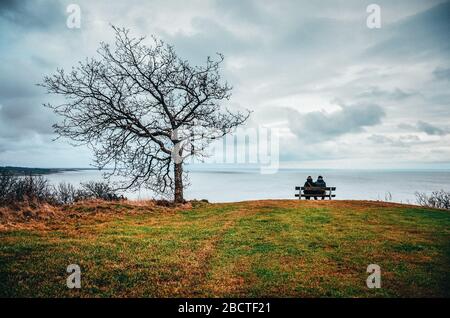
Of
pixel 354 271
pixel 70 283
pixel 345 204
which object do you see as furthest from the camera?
pixel 345 204

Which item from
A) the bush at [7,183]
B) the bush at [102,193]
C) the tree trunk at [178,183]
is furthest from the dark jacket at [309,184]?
the bush at [7,183]

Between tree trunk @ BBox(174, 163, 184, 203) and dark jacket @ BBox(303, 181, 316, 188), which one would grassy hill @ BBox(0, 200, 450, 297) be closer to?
tree trunk @ BBox(174, 163, 184, 203)

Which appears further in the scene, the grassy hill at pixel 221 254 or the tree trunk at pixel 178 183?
the tree trunk at pixel 178 183

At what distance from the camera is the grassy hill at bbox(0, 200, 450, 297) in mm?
6477

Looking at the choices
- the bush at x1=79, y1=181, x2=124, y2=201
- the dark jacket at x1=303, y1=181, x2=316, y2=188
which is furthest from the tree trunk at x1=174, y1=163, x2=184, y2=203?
the dark jacket at x1=303, y1=181, x2=316, y2=188

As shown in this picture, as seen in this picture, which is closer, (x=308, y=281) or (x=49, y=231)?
(x=308, y=281)

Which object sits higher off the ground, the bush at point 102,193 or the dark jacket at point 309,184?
the dark jacket at point 309,184

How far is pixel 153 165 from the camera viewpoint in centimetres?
2086

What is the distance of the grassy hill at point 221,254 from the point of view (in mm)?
6477

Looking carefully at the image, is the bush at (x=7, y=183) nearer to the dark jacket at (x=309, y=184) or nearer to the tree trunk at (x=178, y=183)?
the tree trunk at (x=178, y=183)

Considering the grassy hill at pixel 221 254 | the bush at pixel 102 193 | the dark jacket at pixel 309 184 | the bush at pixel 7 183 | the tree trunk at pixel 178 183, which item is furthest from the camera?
the bush at pixel 7 183

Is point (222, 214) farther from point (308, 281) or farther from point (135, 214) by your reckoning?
point (308, 281)
